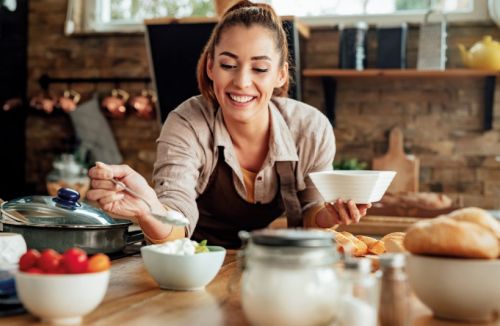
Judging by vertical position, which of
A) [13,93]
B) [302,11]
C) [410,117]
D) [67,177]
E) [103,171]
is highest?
[302,11]

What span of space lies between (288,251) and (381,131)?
3.21 m

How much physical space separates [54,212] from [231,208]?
913 millimetres

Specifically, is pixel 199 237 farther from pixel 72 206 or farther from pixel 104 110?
pixel 104 110

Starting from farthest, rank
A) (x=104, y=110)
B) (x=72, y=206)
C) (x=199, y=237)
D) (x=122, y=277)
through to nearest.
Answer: (x=104, y=110) → (x=199, y=237) → (x=72, y=206) → (x=122, y=277)

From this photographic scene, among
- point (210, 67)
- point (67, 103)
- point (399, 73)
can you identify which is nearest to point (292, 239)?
point (210, 67)

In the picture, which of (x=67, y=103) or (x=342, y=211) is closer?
(x=342, y=211)

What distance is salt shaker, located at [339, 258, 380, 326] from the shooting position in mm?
997

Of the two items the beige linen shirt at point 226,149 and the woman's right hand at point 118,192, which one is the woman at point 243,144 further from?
the woman's right hand at point 118,192

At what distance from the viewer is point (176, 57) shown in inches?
154

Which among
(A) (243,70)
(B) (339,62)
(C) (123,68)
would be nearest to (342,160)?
(B) (339,62)

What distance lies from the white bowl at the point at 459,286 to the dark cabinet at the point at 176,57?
2.72 meters

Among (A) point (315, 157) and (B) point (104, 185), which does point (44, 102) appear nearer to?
(A) point (315, 157)

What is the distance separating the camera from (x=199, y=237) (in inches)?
99.3

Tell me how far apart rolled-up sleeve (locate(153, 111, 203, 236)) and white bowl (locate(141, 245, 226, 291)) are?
24.2 inches
